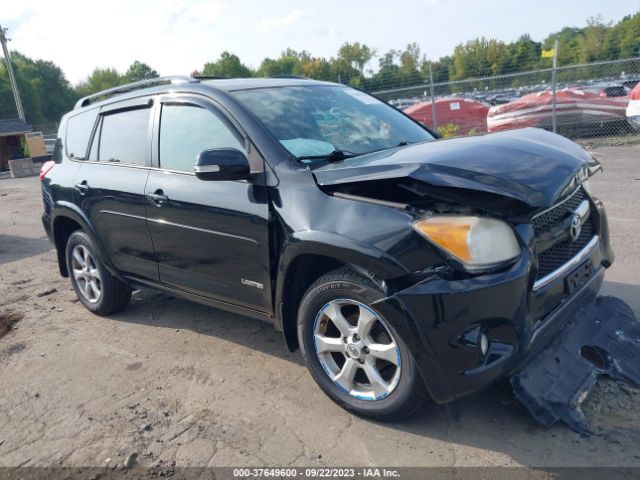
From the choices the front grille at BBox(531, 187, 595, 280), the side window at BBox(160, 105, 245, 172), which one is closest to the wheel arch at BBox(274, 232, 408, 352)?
the front grille at BBox(531, 187, 595, 280)

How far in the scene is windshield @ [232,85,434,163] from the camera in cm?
353

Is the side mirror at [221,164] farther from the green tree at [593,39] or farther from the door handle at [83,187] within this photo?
the green tree at [593,39]

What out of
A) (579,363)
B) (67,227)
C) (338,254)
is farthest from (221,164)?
(67,227)

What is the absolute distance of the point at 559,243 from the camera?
2959 millimetres

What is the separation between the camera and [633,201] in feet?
24.0

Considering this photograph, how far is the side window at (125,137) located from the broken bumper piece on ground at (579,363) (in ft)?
9.84

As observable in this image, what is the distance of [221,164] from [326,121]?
906mm

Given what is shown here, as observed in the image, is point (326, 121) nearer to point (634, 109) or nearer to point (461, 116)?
point (634, 109)

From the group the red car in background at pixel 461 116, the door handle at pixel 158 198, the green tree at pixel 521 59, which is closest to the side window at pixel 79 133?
the door handle at pixel 158 198

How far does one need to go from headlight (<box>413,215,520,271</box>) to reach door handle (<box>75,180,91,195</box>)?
3.15 m

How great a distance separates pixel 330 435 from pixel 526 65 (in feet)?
116

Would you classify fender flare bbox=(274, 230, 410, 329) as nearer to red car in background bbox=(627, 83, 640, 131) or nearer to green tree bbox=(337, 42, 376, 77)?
red car in background bbox=(627, 83, 640, 131)

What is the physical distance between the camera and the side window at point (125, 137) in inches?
168

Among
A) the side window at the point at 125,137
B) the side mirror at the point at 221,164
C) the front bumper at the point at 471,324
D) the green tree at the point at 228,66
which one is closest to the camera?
the front bumper at the point at 471,324
